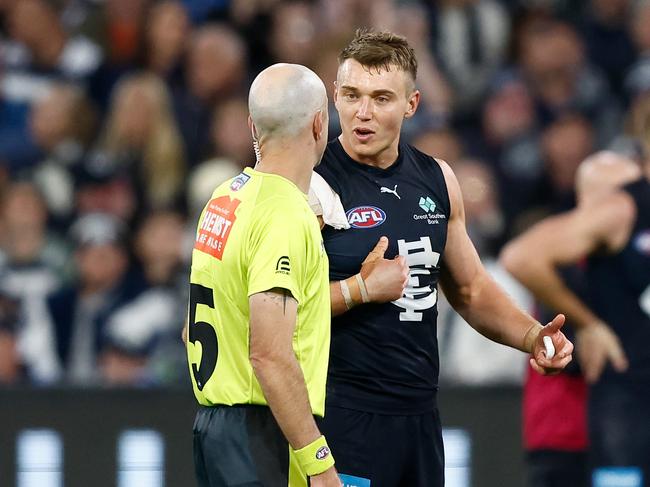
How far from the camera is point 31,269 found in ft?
27.5

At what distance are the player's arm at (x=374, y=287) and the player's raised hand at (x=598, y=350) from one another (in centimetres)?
176

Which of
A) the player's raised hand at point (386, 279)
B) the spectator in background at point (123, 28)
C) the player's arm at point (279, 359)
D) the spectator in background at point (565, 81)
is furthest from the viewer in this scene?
the spectator in background at point (123, 28)

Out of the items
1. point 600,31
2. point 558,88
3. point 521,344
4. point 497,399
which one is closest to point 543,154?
point 558,88

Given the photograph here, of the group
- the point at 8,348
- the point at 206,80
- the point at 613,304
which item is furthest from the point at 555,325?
the point at 206,80

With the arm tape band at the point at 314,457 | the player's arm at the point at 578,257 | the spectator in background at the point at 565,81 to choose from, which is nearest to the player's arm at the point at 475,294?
the player's arm at the point at 578,257

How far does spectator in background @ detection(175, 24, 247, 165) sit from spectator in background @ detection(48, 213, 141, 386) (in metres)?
1.05

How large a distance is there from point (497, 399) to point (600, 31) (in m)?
3.52

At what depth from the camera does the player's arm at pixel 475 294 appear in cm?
500

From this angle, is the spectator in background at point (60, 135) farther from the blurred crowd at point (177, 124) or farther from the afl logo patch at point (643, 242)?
the afl logo patch at point (643, 242)

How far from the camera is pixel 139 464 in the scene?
7.42 m

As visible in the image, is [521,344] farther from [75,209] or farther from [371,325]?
[75,209]

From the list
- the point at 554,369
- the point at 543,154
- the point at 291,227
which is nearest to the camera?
the point at 291,227

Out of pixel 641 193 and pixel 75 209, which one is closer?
pixel 641 193

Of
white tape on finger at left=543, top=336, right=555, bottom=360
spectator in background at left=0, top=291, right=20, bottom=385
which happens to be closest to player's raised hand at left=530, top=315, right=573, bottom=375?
white tape on finger at left=543, top=336, right=555, bottom=360
